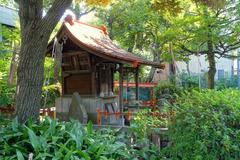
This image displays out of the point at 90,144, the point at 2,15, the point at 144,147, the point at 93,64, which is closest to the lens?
the point at 90,144

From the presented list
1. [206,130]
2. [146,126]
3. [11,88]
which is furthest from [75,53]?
[206,130]

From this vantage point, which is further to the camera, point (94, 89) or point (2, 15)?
point (2, 15)

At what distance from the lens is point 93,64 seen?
11.5 meters

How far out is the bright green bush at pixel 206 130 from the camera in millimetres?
4898

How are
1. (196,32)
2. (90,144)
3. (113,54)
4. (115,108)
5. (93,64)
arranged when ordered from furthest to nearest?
(196,32) < (115,108) < (93,64) < (113,54) < (90,144)

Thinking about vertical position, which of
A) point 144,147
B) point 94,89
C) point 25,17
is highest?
point 25,17

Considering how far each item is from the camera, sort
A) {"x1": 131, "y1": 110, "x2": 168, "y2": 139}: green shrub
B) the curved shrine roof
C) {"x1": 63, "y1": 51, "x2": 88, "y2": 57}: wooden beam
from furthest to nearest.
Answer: {"x1": 63, "y1": 51, "x2": 88, "y2": 57}: wooden beam, the curved shrine roof, {"x1": 131, "y1": 110, "x2": 168, "y2": 139}: green shrub

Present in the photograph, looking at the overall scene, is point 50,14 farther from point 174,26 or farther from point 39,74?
point 174,26

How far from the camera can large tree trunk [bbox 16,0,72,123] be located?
589cm

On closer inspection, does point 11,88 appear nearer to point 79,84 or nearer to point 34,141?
point 79,84

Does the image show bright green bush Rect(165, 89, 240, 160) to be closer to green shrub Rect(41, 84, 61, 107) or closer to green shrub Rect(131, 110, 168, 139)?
green shrub Rect(131, 110, 168, 139)

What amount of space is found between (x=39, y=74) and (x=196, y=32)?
38.4ft

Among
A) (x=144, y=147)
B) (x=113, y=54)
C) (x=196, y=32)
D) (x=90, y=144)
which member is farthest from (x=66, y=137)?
(x=196, y=32)

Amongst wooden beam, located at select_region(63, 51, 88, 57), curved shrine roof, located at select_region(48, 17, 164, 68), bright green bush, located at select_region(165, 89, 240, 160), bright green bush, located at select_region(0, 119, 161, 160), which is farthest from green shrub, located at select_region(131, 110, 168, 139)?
wooden beam, located at select_region(63, 51, 88, 57)
